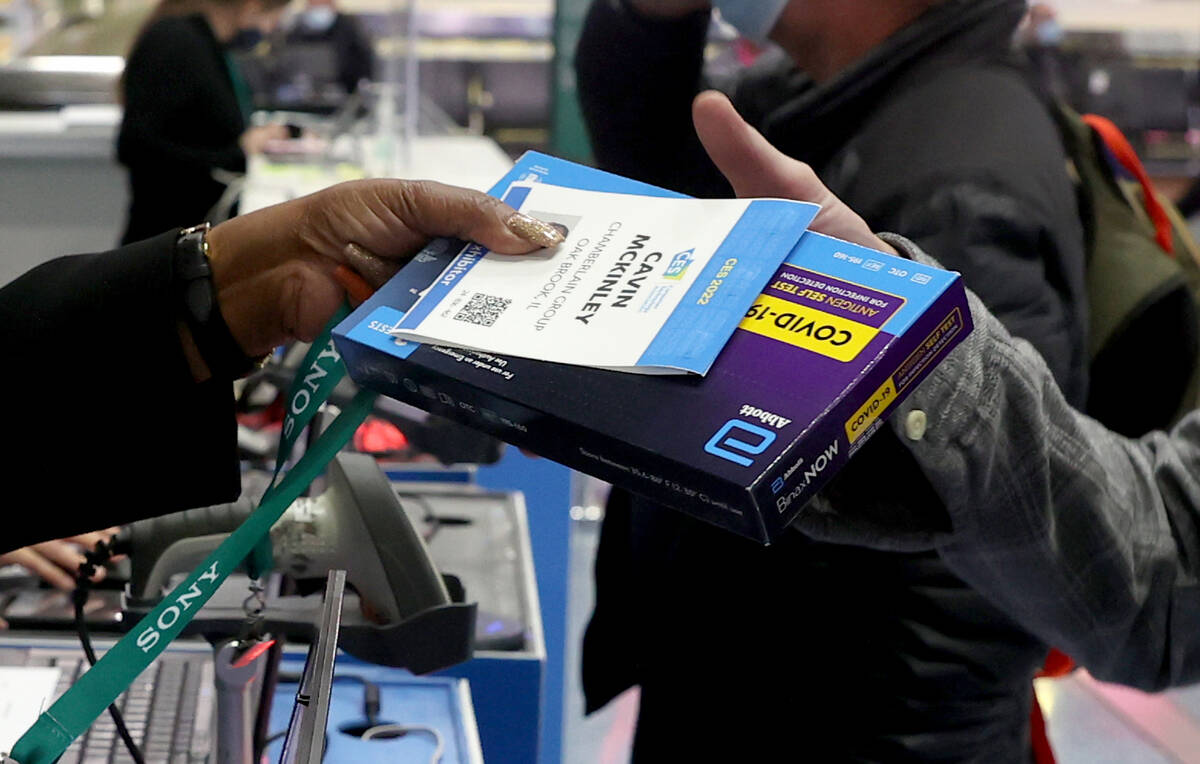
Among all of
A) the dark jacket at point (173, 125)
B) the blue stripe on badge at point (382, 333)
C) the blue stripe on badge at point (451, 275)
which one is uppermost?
the blue stripe on badge at point (451, 275)

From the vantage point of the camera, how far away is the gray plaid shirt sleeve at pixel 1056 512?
0.74 metres

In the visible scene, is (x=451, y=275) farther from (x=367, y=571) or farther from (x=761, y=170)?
(x=367, y=571)

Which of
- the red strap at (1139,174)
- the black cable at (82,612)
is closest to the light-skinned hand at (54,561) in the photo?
the black cable at (82,612)

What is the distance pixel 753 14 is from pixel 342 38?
5.66 m

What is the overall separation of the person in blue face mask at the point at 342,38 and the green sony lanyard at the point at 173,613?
5971 mm

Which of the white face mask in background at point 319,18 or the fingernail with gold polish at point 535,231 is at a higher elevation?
the fingernail with gold polish at point 535,231

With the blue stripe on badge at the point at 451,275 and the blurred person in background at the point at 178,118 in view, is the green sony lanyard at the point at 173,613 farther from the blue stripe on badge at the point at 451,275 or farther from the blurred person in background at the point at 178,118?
the blurred person in background at the point at 178,118

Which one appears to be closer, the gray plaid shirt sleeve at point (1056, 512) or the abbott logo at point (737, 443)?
the abbott logo at point (737, 443)

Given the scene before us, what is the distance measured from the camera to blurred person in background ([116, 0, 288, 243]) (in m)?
3.29

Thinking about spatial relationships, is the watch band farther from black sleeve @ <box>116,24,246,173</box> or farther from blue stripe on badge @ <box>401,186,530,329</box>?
black sleeve @ <box>116,24,246,173</box>

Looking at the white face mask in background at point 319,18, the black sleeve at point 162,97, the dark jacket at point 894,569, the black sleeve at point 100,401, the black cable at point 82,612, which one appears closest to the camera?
the black sleeve at point 100,401

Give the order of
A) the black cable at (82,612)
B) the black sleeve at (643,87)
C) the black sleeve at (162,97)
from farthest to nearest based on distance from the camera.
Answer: the black sleeve at (162,97) < the black sleeve at (643,87) < the black cable at (82,612)

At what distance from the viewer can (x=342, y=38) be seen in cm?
657

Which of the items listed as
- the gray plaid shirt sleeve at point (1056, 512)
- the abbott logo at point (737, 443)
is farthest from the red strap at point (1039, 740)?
the abbott logo at point (737, 443)
